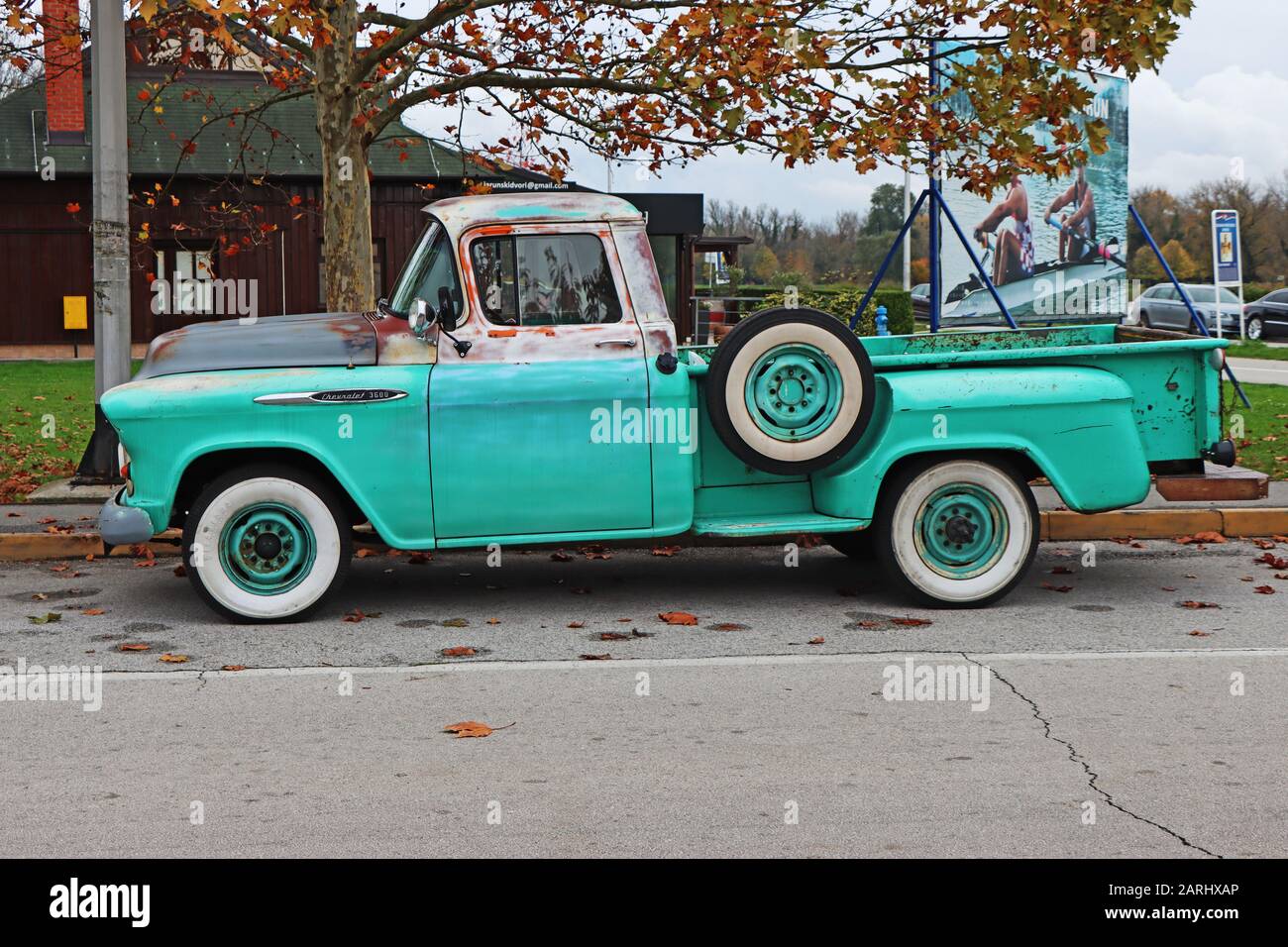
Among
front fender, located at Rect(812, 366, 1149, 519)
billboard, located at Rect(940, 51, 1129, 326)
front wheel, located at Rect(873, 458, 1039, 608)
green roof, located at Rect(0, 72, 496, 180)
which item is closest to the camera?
front fender, located at Rect(812, 366, 1149, 519)

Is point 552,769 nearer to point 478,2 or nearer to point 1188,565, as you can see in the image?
point 1188,565

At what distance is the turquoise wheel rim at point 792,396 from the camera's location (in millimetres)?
8117

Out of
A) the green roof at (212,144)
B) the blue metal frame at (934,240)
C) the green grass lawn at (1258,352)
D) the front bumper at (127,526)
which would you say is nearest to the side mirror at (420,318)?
the front bumper at (127,526)

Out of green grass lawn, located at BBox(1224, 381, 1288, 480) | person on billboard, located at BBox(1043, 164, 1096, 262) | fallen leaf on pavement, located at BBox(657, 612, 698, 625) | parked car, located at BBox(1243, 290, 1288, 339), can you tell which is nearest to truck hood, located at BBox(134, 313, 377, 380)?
fallen leaf on pavement, located at BBox(657, 612, 698, 625)

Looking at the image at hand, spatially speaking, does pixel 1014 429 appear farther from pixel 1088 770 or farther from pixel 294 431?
pixel 294 431

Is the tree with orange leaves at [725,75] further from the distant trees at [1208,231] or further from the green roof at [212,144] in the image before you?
the distant trees at [1208,231]

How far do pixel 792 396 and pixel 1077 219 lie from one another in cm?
1574

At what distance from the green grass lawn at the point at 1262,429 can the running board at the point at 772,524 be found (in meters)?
6.08

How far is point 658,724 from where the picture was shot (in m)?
6.07

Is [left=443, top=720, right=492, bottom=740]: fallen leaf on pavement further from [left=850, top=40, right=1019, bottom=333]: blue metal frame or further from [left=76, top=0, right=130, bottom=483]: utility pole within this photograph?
[left=850, top=40, right=1019, bottom=333]: blue metal frame

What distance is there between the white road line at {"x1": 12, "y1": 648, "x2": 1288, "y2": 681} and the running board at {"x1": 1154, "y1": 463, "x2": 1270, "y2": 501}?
149cm

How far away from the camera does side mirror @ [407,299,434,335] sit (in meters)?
7.89

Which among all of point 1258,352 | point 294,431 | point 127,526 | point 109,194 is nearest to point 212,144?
point 109,194
